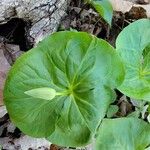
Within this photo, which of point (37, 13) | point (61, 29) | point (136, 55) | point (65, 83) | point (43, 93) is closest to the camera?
point (43, 93)

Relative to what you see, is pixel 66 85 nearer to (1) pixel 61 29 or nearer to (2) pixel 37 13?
(2) pixel 37 13

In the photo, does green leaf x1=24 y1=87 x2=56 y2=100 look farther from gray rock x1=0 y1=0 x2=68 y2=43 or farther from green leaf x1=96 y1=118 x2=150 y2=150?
gray rock x1=0 y1=0 x2=68 y2=43

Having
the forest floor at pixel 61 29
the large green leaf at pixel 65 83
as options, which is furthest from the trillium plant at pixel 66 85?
the forest floor at pixel 61 29

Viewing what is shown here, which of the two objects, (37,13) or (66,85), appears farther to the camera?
(37,13)

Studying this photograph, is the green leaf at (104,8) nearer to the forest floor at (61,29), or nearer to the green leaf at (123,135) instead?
the forest floor at (61,29)

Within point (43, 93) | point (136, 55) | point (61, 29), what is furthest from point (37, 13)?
point (43, 93)

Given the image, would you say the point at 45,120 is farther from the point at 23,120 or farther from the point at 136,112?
the point at 136,112
